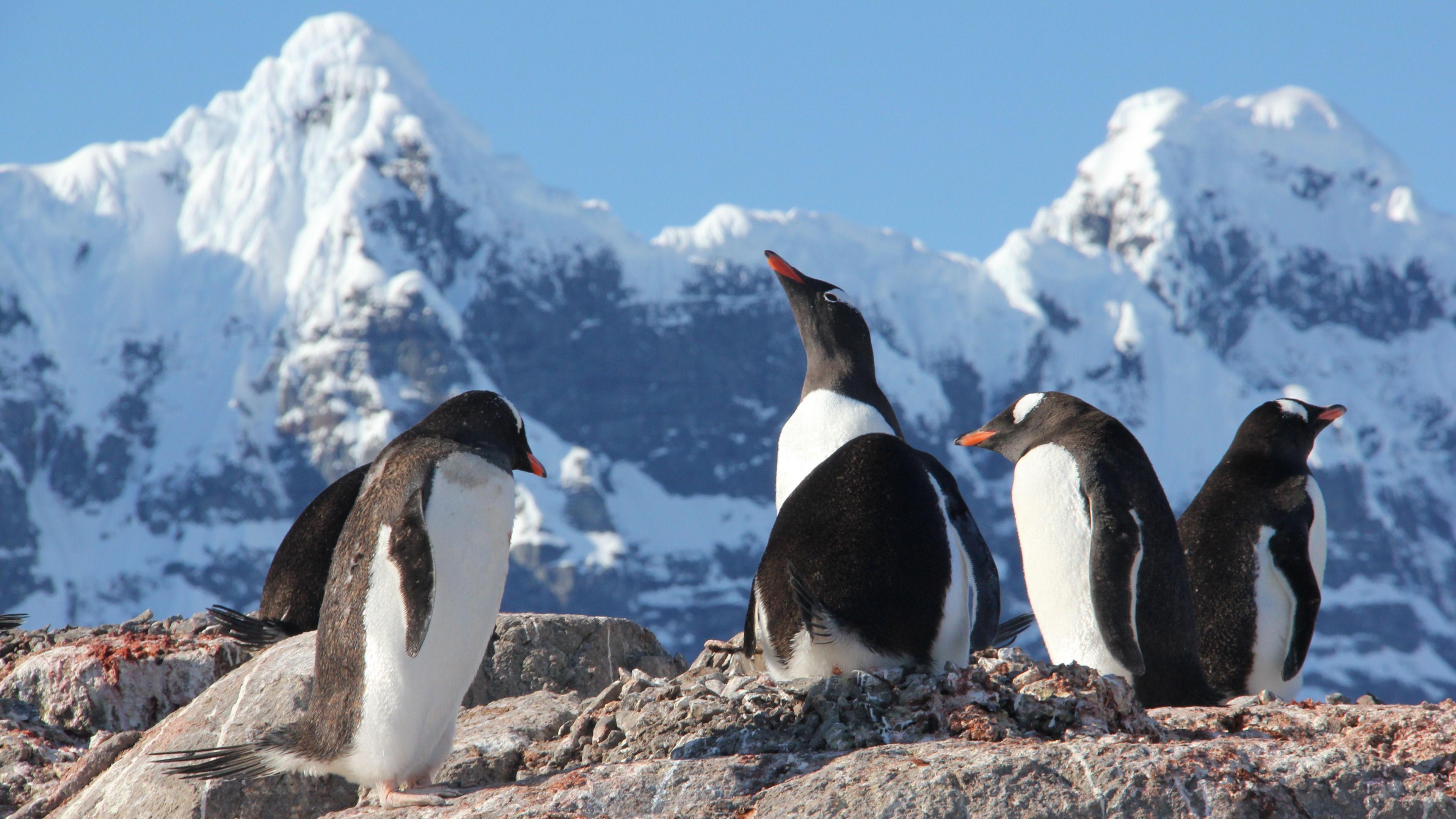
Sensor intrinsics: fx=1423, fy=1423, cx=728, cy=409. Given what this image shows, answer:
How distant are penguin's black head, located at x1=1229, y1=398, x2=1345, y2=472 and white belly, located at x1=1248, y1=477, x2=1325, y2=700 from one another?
0.40 metres

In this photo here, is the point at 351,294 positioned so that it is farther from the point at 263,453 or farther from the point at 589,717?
the point at 589,717

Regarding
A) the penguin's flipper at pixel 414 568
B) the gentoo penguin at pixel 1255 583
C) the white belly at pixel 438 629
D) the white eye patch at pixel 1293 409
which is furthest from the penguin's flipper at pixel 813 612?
the white eye patch at pixel 1293 409

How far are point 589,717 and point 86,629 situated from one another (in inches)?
201

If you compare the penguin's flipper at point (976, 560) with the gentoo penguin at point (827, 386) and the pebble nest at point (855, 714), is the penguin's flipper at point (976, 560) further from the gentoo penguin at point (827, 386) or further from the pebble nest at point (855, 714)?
the gentoo penguin at point (827, 386)

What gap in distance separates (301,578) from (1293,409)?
5.46 metres

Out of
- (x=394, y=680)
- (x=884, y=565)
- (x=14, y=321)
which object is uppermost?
(x=14, y=321)

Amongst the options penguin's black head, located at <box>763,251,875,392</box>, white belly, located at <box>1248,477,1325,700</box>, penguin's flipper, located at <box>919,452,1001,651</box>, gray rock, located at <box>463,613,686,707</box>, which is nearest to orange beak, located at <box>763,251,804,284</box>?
penguin's black head, located at <box>763,251,875,392</box>

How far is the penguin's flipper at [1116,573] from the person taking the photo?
624cm

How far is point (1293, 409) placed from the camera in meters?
8.09

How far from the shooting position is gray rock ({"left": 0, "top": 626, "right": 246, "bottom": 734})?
22.4 feet

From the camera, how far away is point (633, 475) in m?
200

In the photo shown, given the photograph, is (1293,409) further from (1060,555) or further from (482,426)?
(482,426)

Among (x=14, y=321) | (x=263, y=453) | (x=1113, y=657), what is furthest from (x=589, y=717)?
(x=14, y=321)

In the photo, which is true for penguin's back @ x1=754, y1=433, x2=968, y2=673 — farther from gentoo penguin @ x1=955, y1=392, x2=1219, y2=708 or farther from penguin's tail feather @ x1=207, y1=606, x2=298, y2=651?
penguin's tail feather @ x1=207, y1=606, x2=298, y2=651
